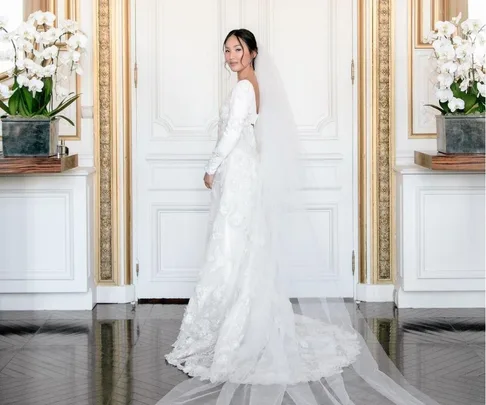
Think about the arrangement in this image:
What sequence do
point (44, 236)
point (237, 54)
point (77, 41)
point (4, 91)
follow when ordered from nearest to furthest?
point (237, 54) < point (4, 91) < point (77, 41) < point (44, 236)

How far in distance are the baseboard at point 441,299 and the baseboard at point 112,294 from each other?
193 cm

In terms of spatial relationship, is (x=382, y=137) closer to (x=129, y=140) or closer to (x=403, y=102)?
(x=403, y=102)

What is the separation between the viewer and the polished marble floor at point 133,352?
4602 mm

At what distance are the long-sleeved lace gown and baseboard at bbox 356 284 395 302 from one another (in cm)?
141

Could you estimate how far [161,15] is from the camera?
6.72 m

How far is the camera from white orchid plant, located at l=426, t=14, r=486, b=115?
591cm

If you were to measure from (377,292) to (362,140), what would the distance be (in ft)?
3.58

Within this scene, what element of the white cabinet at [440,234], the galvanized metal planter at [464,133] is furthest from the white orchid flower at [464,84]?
the white cabinet at [440,234]

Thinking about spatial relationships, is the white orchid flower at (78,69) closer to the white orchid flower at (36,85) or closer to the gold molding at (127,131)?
the white orchid flower at (36,85)

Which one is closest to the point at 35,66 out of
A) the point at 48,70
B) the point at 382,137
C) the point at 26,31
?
the point at 48,70

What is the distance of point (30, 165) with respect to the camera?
5.84m

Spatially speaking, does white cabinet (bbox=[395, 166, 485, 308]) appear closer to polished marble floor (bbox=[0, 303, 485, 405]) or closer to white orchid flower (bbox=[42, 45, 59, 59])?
polished marble floor (bbox=[0, 303, 485, 405])

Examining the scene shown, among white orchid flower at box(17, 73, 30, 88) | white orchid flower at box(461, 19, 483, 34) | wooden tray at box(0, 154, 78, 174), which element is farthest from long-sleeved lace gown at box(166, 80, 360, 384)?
white orchid flower at box(461, 19, 483, 34)

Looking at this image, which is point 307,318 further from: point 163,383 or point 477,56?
point 477,56
